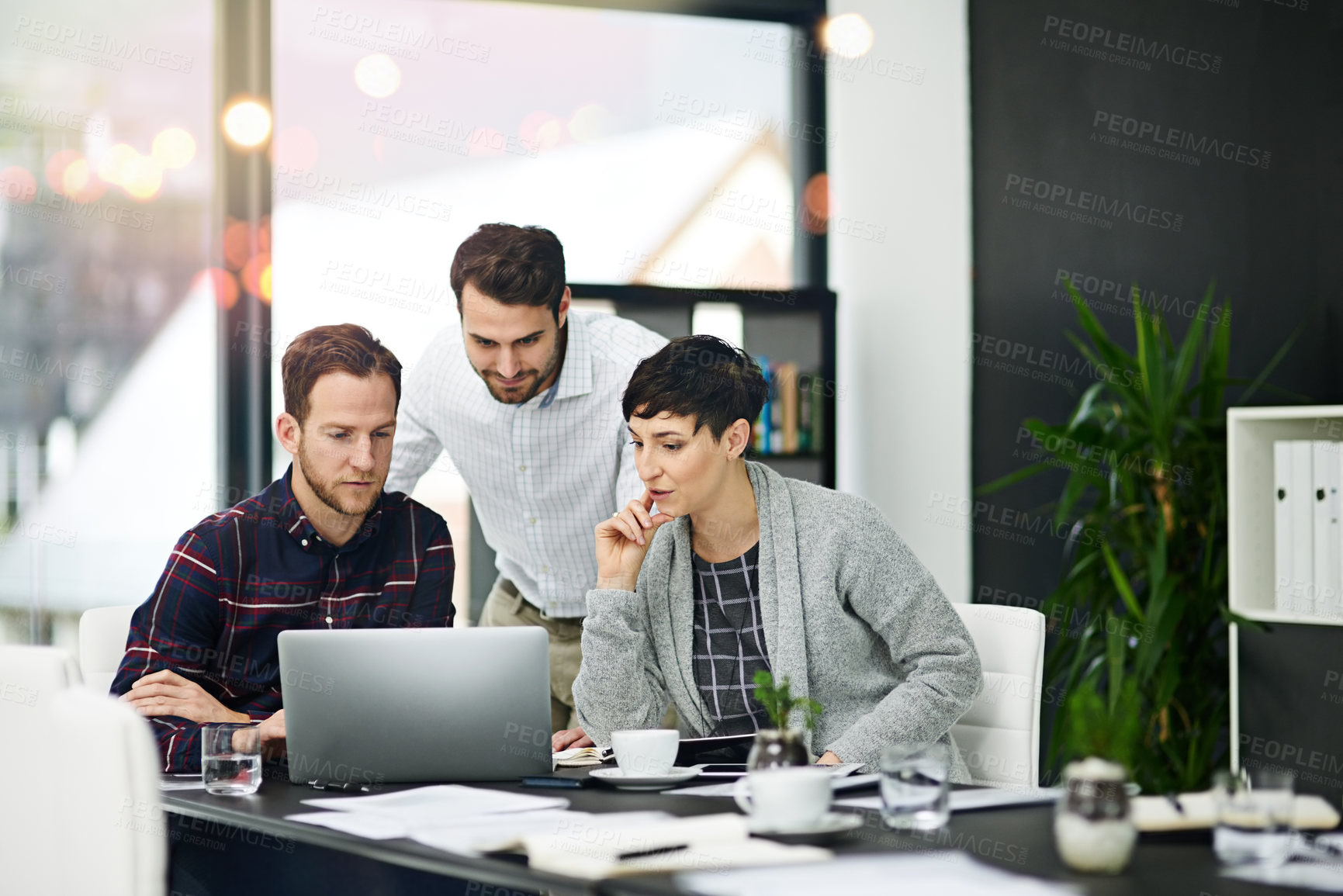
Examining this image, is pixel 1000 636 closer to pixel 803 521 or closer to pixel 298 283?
pixel 803 521

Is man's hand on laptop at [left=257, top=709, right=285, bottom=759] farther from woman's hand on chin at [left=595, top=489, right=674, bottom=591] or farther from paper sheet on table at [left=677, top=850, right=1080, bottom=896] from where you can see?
paper sheet on table at [left=677, top=850, right=1080, bottom=896]

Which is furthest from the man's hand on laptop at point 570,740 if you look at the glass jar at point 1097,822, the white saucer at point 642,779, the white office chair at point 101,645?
the glass jar at point 1097,822

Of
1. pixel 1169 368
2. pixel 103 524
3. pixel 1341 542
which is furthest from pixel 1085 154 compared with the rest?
pixel 103 524

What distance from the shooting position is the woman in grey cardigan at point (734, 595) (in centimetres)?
224

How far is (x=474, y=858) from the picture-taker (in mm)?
1343

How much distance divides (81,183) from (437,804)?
9.91ft

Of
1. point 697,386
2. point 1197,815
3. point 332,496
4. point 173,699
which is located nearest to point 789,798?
point 1197,815

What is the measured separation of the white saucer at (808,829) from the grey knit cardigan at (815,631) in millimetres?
699

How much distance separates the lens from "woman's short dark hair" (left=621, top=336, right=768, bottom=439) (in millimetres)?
2344

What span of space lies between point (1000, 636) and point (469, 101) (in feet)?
9.25

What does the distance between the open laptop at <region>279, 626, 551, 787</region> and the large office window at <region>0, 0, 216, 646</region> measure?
8.12 feet

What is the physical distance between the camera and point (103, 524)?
4074 mm

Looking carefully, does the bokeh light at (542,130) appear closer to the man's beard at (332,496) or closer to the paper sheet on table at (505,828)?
the man's beard at (332,496)

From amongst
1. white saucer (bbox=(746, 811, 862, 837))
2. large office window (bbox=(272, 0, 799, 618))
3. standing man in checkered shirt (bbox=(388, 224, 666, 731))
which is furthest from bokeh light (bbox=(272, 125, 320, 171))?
white saucer (bbox=(746, 811, 862, 837))
